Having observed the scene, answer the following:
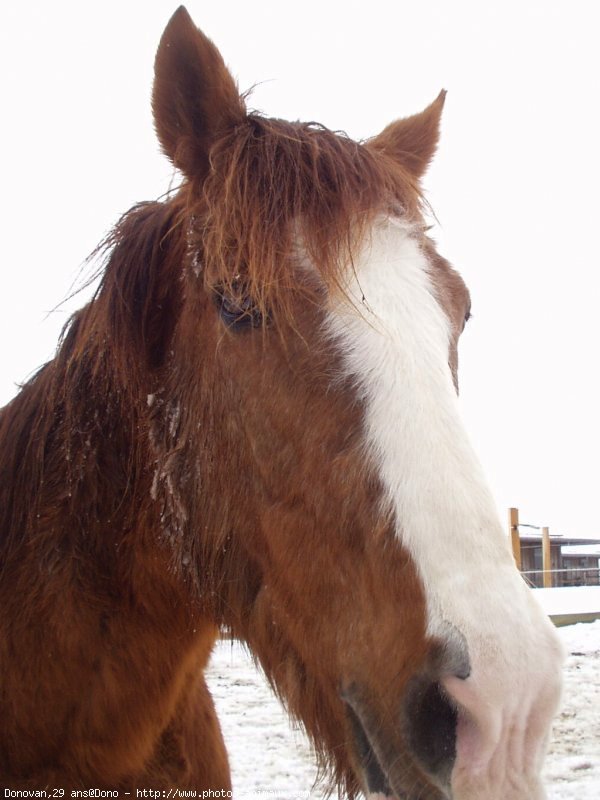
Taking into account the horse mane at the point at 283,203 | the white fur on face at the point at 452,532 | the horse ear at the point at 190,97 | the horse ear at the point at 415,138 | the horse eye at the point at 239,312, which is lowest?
the white fur on face at the point at 452,532

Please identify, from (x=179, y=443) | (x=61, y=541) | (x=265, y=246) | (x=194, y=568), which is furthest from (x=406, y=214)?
(x=61, y=541)

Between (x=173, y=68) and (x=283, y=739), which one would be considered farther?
(x=283, y=739)

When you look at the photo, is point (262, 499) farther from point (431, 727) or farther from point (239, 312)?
point (431, 727)

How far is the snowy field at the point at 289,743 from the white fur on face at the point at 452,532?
2170 mm

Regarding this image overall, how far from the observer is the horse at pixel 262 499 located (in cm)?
130

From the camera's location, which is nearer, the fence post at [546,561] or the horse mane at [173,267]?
the horse mane at [173,267]

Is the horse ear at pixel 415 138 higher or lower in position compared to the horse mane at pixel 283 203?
higher

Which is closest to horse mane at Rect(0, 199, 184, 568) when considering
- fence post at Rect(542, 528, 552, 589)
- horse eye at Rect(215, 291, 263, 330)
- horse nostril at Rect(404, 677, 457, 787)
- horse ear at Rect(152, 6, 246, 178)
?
horse ear at Rect(152, 6, 246, 178)

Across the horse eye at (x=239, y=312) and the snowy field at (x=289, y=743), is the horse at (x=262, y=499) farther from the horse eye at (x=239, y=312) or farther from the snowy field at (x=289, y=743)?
the snowy field at (x=289, y=743)

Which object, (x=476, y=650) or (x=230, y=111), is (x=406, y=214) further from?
(x=476, y=650)

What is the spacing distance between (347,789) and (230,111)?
6.78 feet

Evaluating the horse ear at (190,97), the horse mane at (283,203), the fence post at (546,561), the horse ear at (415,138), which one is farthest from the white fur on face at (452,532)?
the fence post at (546,561)

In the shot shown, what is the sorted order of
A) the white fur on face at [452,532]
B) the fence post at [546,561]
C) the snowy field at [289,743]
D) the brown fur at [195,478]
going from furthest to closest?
the fence post at [546,561] → the snowy field at [289,743] → the brown fur at [195,478] → the white fur on face at [452,532]

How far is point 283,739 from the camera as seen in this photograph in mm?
5199
